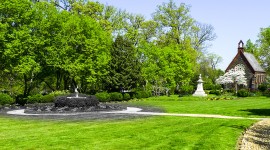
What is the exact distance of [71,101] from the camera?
26.8 m

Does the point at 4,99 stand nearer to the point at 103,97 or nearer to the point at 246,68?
the point at 103,97

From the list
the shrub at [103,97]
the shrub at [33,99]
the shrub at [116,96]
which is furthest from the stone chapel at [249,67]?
the shrub at [33,99]

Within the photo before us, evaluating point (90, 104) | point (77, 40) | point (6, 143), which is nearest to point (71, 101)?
point (90, 104)

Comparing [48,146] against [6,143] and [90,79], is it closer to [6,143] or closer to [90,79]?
[6,143]

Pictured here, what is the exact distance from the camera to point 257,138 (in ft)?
46.0

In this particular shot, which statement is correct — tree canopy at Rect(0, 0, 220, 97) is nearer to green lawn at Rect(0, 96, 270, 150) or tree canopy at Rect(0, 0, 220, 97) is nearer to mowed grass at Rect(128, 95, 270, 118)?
mowed grass at Rect(128, 95, 270, 118)

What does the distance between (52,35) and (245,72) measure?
52327 mm

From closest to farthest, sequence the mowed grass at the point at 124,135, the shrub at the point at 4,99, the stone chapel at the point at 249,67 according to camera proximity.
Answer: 1. the mowed grass at the point at 124,135
2. the shrub at the point at 4,99
3. the stone chapel at the point at 249,67

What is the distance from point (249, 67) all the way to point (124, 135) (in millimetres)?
70564

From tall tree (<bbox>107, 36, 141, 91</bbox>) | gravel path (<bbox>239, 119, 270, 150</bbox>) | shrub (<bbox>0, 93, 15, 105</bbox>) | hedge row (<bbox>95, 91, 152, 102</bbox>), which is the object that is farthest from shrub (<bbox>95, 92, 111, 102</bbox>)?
gravel path (<bbox>239, 119, 270, 150</bbox>)

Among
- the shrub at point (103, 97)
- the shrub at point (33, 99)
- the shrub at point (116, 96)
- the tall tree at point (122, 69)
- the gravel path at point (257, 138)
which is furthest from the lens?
the tall tree at point (122, 69)

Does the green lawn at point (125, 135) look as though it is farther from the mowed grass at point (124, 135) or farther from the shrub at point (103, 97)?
the shrub at point (103, 97)

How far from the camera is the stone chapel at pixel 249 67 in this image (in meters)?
78.1

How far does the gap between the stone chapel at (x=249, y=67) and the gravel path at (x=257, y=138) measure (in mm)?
63411
